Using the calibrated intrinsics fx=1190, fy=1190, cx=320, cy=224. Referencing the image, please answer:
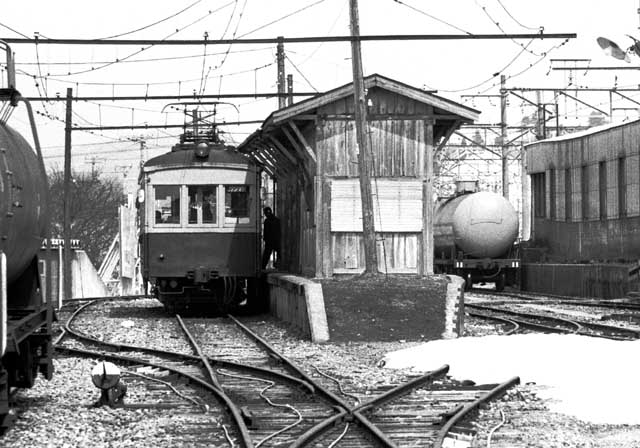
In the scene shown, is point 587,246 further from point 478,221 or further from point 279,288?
point 279,288

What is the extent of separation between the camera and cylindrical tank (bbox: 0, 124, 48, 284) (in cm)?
934

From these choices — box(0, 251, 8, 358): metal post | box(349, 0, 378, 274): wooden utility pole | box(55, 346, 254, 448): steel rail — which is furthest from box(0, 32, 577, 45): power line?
box(0, 251, 8, 358): metal post

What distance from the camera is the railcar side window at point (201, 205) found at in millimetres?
23984

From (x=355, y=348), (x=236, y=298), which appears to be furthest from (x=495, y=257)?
(x=355, y=348)

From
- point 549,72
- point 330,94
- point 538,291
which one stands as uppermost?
point 549,72

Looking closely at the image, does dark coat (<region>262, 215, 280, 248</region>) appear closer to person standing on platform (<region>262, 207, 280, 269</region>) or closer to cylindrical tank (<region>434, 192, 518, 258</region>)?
person standing on platform (<region>262, 207, 280, 269</region>)

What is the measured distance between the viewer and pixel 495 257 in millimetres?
40281

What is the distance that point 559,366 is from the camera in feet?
41.6

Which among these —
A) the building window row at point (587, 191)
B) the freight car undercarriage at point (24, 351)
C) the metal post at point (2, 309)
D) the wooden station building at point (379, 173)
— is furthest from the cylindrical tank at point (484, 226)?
the metal post at point (2, 309)

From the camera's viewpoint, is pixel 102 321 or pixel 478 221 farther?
pixel 478 221

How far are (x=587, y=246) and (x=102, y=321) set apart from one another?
21.3 metres

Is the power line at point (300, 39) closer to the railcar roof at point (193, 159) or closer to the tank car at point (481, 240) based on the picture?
the railcar roof at point (193, 159)

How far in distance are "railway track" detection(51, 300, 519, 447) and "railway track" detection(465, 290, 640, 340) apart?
5.62 m

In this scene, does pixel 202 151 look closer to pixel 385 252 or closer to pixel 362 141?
pixel 385 252
